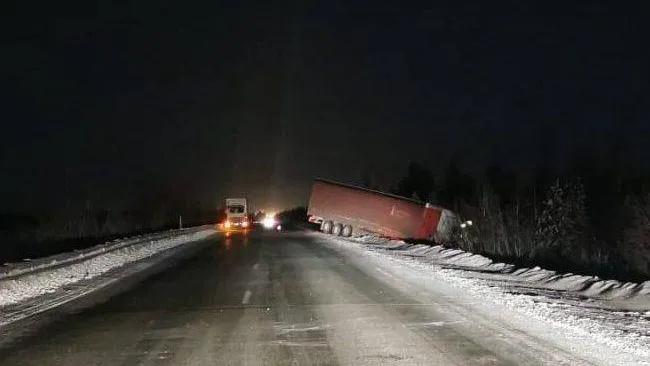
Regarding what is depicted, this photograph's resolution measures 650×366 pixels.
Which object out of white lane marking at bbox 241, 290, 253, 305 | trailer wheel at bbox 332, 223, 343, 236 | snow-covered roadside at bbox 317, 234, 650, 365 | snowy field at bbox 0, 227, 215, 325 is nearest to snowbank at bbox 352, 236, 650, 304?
snow-covered roadside at bbox 317, 234, 650, 365

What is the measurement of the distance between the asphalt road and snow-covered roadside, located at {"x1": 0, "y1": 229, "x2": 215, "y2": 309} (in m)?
2.58

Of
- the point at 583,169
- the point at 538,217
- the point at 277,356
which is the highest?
the point at 583,169

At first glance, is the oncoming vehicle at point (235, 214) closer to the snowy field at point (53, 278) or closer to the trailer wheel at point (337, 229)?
the trailer wheel at point (337, 229)

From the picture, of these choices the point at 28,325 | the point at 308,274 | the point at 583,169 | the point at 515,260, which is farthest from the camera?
the point at 583,169

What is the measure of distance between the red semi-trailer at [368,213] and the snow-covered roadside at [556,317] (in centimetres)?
3029

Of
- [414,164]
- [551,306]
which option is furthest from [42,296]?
[414,164]

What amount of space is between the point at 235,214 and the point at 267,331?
2534 inches

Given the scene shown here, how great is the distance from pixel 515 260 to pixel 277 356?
21.0 metres

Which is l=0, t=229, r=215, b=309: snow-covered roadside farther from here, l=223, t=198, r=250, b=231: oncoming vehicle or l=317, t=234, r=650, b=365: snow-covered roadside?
l=223, t=198, r=250, b=231: oncoming vehicle

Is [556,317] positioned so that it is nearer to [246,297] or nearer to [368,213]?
[246,297]

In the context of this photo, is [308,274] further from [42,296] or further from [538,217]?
[538,217]

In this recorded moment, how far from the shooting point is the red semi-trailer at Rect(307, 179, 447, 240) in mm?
52062

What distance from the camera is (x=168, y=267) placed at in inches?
1051

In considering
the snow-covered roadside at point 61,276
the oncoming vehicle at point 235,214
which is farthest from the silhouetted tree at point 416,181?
the snow-covered roadside at point 61,276
